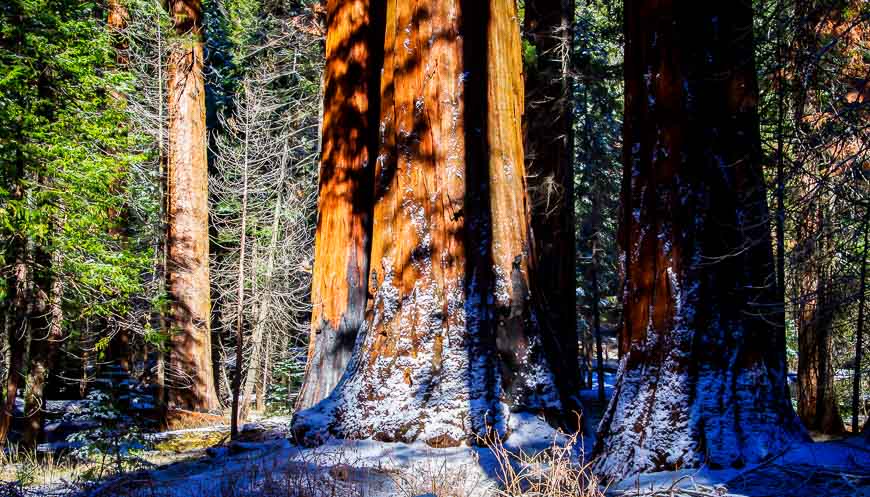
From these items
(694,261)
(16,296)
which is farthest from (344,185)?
(16,296)

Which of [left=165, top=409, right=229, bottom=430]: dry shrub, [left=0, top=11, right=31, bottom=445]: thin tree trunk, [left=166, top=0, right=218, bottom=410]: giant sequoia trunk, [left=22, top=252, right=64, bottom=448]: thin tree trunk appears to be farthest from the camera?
[left=166, top=0, right=218, bottom=410]: giant sequoia trunk

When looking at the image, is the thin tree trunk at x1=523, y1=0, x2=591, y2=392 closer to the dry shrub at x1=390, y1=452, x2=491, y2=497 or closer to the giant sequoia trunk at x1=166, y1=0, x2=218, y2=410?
the dry shrub at x1=390, y1=452, x2=491, y2=497

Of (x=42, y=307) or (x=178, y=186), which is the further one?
(x=178, y=186)

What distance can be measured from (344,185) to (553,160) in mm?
5370

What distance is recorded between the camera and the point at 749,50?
4215 mm

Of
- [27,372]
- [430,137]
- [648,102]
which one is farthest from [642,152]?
[27,372]

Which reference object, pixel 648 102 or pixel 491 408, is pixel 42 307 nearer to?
pixel 491 408

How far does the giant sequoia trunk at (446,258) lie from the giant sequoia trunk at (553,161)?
497 cm

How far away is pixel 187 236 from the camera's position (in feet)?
46.8

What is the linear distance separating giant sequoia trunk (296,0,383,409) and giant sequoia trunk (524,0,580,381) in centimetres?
398

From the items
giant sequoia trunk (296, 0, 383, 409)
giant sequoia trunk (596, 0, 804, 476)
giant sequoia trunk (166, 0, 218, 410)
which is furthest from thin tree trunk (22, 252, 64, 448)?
giant sequoia trunk (596, 0, 804, 476)

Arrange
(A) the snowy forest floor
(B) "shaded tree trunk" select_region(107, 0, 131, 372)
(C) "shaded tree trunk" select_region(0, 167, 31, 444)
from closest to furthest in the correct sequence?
(A) the snowy forest floor
(C) "shaded tree trunk" select_region(0, 167, 31, 444)
(B) "shaded tree trunk" select_region(107, 0, 131, 372)

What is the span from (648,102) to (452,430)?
9.85ft

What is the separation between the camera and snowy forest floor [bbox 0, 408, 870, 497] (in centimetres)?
325
